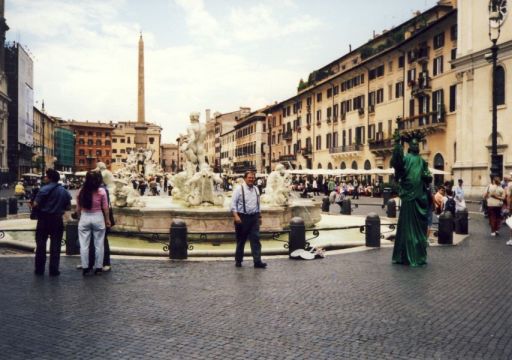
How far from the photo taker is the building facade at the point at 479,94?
105 ft

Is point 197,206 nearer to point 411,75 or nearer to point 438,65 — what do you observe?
point 438,65

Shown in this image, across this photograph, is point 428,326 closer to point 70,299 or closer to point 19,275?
point 70,299

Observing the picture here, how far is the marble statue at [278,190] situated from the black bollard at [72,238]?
6.83 meters

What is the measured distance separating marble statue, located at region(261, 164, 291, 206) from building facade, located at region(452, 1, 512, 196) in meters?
20.1

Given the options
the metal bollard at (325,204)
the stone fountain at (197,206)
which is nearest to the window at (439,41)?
the metal bollard at (325,204)

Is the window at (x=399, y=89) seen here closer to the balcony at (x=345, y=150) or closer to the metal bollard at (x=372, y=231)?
the balcony at (x=345, y=150)

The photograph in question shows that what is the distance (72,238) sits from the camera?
34.0ft

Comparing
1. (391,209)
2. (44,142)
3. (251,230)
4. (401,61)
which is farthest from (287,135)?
(251,230)

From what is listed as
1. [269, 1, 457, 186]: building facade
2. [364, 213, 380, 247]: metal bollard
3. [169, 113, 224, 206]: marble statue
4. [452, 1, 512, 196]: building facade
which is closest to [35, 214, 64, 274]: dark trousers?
[364, 213, 380, 247]: metal bollard

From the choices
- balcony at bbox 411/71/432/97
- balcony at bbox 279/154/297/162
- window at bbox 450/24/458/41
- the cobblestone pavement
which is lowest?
the cobblestone pavement

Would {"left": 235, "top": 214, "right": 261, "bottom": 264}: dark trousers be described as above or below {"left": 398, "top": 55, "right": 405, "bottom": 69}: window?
below

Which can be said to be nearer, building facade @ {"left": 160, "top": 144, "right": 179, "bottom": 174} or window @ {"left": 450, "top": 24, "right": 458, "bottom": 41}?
window @ {"left": 450, "top": 24, "right": 458, "bottom": 41}

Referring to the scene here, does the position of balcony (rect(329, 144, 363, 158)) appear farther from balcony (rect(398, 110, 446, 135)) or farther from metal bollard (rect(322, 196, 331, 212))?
metal bollard (rect(322, 196, 331, 212))

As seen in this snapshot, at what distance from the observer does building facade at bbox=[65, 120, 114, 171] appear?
5374 inches
